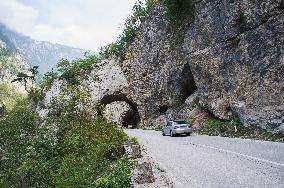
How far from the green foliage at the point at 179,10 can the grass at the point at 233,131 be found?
12.8 metres

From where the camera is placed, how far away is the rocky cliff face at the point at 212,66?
2453 cm

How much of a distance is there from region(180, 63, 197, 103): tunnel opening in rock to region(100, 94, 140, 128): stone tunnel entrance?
1387 cm

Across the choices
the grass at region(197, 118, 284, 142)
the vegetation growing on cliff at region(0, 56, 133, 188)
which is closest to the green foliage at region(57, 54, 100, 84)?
the vegetation growing on cliff at region(0, 56, 133, 188)

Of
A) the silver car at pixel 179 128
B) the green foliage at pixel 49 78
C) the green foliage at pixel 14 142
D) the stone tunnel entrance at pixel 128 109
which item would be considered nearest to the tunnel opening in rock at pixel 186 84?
the silver car at pixel 179 128

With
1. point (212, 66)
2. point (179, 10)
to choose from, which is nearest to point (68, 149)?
point (212, 66)

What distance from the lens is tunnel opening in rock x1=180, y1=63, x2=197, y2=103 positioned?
40.5 m

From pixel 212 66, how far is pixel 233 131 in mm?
7708

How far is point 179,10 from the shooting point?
131 ft

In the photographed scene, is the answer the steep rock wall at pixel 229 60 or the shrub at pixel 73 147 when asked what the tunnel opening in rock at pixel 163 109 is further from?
the shrub at pixel 73 147

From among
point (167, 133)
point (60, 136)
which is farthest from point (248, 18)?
point (60, 136)

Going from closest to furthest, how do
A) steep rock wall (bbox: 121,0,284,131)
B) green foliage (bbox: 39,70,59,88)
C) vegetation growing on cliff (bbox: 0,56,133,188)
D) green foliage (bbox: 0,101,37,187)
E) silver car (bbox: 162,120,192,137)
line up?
vegetation growing on cliff (bbox: 0,56,133,188) → steep rock wall (bbox: 121,0,284,131) → silver car (bbox: 162,120,192,137) → green foliage (bbox: 0,101,37,187) → green foliage (bbox: 39,70,59,88)

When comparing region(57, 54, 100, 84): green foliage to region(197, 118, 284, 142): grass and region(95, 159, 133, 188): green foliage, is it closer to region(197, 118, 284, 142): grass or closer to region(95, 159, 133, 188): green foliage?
region(197, 118, 284, 142): grass

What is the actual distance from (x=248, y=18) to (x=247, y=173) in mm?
18936

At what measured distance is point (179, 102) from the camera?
140ft
